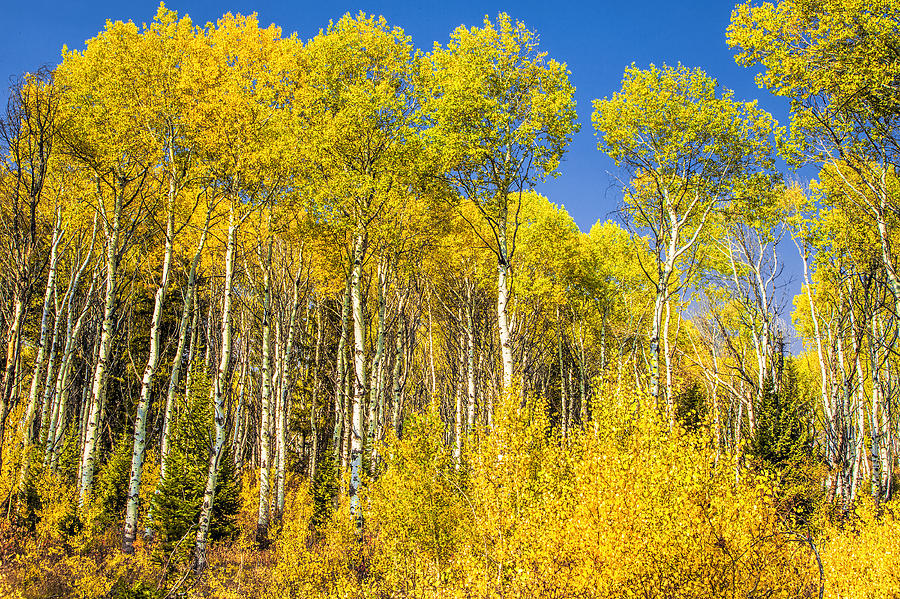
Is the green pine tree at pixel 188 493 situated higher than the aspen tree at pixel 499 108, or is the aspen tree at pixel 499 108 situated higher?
the aspen tree at pixel 499 108

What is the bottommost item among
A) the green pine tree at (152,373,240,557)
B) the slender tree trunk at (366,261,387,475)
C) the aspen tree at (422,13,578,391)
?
the green pine tree at (152,373,240,557)

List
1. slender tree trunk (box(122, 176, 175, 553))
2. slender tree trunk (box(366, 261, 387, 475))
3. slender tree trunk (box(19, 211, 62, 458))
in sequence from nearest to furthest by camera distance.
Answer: slender tree trunk (box(122, 176, 175, 553)) → slender tree trunk (box(19, 211, 62, 458)) → slender tree trunk (box(366, 261, 387, 475))

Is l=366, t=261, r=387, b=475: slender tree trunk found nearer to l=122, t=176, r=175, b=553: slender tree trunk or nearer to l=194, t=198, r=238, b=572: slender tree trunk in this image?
l=194, t=198, r=238, b=572: slender tree trunk

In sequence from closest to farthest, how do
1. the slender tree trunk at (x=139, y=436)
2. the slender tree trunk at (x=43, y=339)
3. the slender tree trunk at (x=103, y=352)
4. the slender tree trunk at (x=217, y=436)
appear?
the slender tree trunk at (x=217, y=436)
the slender tree trunk at (x=139, y=436)
the slender tree trunk at (x=103, y=352)
the slender tree trunk at (x=43, y=339)

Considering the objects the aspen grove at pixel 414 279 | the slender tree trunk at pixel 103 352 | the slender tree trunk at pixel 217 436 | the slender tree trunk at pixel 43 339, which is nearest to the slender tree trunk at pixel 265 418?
the aspen grove at pixel 414 279

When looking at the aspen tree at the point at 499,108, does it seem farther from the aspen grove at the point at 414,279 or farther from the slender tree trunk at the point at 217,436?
the slender tree trunk at the point at 217,436

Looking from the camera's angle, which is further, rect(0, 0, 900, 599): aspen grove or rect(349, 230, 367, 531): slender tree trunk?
rect(349, 230, 367, 531): slender tree trunk

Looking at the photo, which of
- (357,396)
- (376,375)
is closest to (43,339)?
(357,396)

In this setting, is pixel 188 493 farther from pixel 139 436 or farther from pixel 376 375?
pixel 376 375

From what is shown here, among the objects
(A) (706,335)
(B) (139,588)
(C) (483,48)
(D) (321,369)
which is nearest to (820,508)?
(A) (706,335)

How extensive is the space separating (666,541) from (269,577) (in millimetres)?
9494

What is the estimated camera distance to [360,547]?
42.9 ft

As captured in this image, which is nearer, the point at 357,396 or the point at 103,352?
the point at 103,352

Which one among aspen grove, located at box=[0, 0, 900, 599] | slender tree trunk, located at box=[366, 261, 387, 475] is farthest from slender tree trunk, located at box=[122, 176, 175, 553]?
slender tree trunk, located at box=[366, 261, 387, 475]
